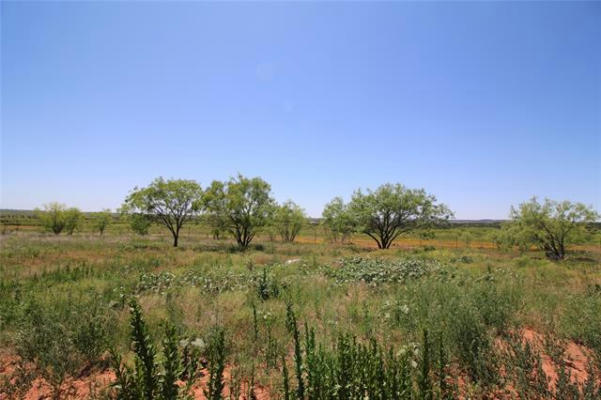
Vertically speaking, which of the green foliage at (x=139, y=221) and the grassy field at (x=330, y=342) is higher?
the green foliage at (x=139, y=221)

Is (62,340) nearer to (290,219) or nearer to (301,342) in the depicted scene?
(301,342)

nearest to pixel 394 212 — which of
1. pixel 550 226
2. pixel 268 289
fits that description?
pixel 550 226

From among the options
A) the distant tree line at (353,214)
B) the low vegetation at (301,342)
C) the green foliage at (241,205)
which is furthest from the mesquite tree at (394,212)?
the low vegetation at (301,342)

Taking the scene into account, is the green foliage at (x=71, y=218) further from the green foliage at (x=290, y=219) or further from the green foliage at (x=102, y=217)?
the green foliage at (x=290, y=219)

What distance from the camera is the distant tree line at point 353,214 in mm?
22953

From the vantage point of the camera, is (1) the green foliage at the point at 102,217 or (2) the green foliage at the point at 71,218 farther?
(1) the green foliage at the point at 102,217

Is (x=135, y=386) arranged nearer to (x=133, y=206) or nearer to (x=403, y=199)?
(x=403, y=199)

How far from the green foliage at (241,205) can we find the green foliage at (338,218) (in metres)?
8.98

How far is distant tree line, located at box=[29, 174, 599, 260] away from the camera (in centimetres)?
2295

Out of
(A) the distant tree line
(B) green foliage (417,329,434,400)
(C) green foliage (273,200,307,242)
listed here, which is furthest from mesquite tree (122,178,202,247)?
(B) green foliage (417,329,434,400)

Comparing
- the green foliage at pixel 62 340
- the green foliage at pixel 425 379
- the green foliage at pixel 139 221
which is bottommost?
the green foliage at pixel 62 340

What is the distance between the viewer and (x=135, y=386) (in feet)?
A: 6.16

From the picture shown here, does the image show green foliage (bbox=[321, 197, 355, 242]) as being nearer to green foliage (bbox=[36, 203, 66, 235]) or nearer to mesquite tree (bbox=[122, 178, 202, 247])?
mesquite tree (bbox=[122, 178, 202, 247])

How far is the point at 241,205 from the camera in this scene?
2497 cm
